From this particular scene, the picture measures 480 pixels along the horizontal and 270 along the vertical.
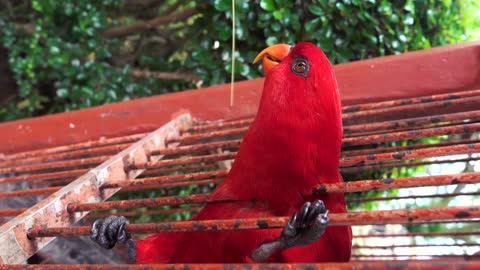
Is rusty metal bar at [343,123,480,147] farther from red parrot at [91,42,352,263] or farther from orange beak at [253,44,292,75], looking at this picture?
orange beak at [253,44,292,75]

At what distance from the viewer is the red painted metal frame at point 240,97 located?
1045mm

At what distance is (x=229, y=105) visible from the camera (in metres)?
1.25

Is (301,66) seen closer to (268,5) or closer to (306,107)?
(306,107)

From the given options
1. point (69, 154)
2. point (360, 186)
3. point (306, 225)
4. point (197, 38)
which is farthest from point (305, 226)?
point (197, 38)

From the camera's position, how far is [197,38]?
77.7 inches

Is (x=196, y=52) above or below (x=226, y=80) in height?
above

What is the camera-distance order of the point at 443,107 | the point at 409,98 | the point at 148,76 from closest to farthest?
1. the point at 443,107
2. the point at 409,98
3. the point at 148,76

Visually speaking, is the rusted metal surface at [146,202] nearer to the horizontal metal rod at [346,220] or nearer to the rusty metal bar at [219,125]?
the horizontal metal rod at [346,220]

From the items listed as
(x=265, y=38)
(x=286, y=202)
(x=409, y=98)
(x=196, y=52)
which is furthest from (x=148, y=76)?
(x=286, y=202)

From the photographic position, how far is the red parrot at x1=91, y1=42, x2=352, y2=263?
71 cm

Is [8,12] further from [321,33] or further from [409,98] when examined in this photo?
[409,98]

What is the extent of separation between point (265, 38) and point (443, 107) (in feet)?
3.28

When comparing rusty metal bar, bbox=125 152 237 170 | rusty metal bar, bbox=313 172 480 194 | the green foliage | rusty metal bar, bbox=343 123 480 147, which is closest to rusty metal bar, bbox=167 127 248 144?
rusty metal bar, bbox=125 152 237 170

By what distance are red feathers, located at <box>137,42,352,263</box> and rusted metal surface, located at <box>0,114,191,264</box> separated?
0.25 meters
